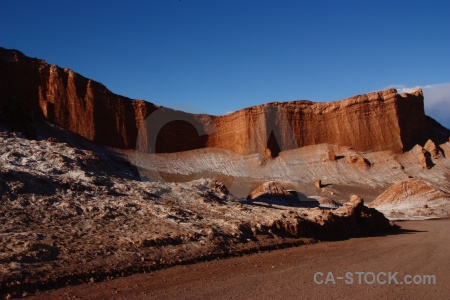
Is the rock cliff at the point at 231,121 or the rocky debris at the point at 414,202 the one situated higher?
the rock cliff at the point at 231,121

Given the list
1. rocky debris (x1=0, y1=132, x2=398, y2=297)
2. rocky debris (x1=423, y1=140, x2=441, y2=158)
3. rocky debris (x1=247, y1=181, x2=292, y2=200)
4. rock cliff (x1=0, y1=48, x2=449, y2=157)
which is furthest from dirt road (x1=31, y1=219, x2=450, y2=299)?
rocky debris (x1=423, y1=140, x2=441, y2=158)

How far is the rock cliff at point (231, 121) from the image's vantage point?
4859 centimetres

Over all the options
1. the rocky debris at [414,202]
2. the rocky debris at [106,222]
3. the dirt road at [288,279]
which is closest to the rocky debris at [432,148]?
the rocky debris at [414,202]

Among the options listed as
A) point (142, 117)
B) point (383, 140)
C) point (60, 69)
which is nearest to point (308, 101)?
point (383, 140)

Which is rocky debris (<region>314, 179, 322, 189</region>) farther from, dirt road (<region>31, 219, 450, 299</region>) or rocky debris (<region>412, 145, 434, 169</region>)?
dirt road (<region>31, 219, 450, 299</region>)

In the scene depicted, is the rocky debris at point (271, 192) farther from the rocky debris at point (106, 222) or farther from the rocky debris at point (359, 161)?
the rocky debris at point (359, 161)

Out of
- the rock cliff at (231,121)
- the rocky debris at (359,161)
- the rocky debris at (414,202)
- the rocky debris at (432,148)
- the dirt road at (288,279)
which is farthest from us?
the rocky debris at (432,148)

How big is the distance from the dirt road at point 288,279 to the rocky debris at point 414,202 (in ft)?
50.3

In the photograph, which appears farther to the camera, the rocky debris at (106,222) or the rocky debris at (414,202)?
the rocky debris at (414,202)

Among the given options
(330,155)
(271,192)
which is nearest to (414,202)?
(271,192)

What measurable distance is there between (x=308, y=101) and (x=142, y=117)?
2568 centimetres

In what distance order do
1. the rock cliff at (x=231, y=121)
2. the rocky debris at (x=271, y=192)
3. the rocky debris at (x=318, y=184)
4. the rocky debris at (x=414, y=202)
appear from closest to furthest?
1. the rocky debris at (x=271, y=192)
2. the rocky debris at (x=414, y=202)
3. the rocky debris at (x=318, y=184)
4. the rock cliff at (x=231, y=121)

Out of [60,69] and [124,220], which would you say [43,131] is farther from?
[124,220]

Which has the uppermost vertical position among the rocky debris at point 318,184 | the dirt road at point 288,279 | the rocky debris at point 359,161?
the rocky debris at point 359,161
